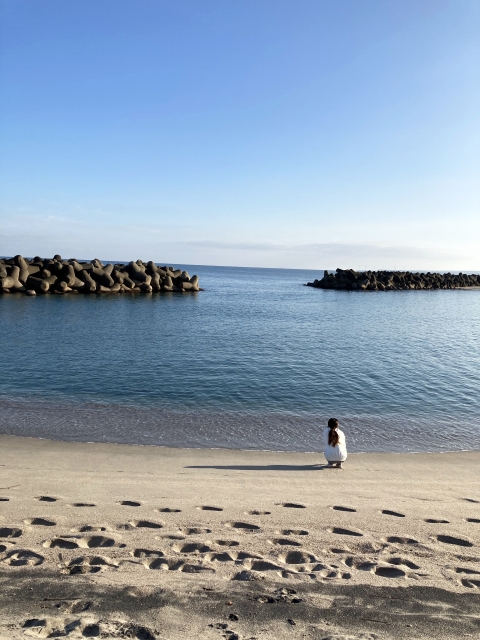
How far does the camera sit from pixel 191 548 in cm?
586

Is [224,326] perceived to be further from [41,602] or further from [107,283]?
[41,602]

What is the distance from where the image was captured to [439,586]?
512 cm

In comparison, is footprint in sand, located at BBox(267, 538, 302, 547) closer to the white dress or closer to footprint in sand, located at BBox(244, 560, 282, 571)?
→ footprint in sand, located at BBox(244, 560, 282, 571)

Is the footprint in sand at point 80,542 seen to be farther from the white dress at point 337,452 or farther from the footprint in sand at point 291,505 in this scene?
the white dress at point 337,452

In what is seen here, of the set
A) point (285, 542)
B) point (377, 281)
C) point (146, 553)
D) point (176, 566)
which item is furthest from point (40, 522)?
point (377, 281)

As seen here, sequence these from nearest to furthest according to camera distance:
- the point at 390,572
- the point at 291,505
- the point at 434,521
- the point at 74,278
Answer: the point at 390,572 → the point at 434,521 → the point at 291,505 → the point at 74,278

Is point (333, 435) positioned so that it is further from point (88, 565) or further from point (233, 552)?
point (88, 565)

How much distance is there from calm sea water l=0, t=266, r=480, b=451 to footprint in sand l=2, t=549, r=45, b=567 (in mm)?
6469

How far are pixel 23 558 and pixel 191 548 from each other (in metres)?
1.91

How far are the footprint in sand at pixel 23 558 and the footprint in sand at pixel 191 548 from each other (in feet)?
5.03

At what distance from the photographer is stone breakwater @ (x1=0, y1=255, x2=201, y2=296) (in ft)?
170

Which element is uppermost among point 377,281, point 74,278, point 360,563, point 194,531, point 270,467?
point 377,281

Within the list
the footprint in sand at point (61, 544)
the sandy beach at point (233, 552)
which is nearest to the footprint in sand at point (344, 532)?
the sandy beach at point (233, 552)

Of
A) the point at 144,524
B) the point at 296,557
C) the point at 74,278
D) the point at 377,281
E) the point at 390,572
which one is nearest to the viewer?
the point at 390,572
